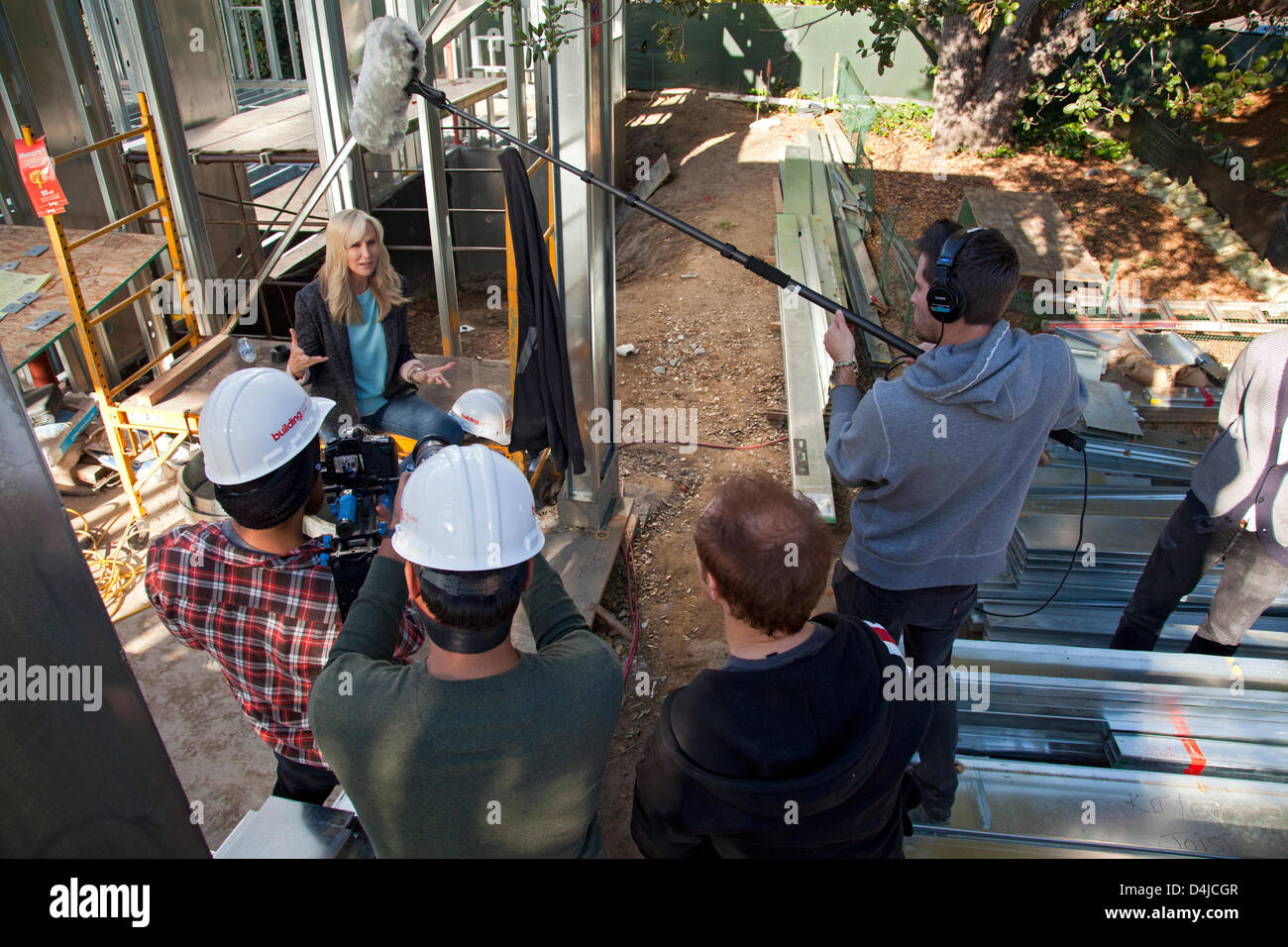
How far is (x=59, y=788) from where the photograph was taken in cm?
113

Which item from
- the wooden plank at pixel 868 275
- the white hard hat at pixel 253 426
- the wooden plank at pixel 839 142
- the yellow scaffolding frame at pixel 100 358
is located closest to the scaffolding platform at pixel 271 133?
the yellow scaffolding frame at pixel 100 358

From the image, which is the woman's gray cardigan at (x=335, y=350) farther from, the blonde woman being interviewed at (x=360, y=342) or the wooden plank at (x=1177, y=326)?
the wooden plank at (x=1177, y=326)

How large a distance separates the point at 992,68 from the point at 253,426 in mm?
16813

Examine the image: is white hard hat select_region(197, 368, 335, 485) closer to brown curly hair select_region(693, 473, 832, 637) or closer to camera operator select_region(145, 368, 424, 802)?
camera operator select_region(145, 368, 424, 802)

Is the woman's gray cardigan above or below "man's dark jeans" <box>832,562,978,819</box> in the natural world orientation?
above

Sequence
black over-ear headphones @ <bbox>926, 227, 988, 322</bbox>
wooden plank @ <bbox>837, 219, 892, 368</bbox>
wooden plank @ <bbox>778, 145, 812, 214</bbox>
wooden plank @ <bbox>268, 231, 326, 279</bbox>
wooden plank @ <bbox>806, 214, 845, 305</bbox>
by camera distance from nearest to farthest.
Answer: black over-ear headphones @ <bbox>926, 227, 988, 322</bbox> < wooden plank @ <bbox>837, 219, 892, 368</bbox> < wooden plank @ <bbox>806, 214, 845, 305</bbox> < wooden plank @ <bbox>268, 231, 326, 279</bbox> < wooden plank @ <bbox>778, 145, 812, 214</bbox>

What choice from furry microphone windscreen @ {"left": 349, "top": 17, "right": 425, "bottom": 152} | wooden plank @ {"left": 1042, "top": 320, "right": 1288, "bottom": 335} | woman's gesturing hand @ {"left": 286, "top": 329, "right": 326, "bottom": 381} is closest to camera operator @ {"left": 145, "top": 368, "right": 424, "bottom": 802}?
furry microphone windscreen @ {"left": 349, "top": 17, "right": 425, "bottom": 152}

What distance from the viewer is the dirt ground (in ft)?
13.4

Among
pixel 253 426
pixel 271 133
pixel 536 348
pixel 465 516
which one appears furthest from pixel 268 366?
pixel 271 133

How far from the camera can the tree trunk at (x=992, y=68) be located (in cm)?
1402

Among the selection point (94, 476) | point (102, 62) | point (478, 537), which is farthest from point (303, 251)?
point (478, 537)

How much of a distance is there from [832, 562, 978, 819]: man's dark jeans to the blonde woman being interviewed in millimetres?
2346

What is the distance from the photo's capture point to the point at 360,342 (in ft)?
13.7
